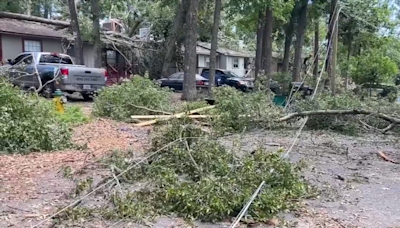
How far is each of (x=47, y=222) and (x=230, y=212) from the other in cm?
173

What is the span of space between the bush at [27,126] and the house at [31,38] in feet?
47.0

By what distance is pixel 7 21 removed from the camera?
72.0ft

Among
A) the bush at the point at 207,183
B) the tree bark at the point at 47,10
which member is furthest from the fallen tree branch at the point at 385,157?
the tree bark at the point at 47,10

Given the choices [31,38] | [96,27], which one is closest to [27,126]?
[96,27]

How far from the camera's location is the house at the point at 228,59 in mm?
32394

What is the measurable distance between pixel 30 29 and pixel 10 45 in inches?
59.8

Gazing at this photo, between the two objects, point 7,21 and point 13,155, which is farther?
point 7,21

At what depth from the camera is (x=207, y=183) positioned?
4.46 metres

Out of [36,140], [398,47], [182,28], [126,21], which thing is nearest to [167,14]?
[182,28]

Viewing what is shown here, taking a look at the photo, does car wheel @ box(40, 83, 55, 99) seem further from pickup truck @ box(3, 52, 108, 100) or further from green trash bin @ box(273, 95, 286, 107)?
green trash bin @ box(273, 95, 286, 107)

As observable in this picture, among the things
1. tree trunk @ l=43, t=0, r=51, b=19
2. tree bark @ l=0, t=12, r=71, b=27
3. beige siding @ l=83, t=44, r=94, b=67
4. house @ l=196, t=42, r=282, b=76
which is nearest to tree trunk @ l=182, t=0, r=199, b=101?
beige siding @ l=83, t=44, r=94, b=67

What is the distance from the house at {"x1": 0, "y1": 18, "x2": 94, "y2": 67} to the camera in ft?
67.4

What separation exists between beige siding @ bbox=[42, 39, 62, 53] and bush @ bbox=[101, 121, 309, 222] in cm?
1807

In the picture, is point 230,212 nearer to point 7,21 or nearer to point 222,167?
point 222,167
